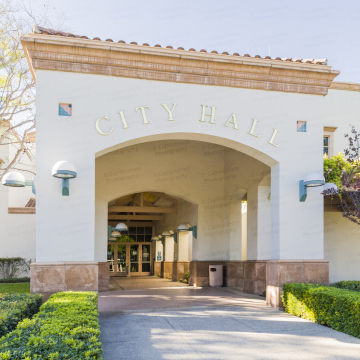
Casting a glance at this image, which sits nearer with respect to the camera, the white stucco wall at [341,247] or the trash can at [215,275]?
the white stucco wall at [341,247]

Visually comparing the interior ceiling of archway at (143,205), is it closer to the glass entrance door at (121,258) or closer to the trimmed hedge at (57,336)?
the glass entrance door at (121,258)

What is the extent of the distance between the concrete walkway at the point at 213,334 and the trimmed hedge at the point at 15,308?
1302 mm

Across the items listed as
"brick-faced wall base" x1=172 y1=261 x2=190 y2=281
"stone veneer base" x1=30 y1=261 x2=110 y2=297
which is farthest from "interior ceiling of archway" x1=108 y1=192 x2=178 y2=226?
"stone veneer base" x1=30 y1=261 x2=110 y2=297

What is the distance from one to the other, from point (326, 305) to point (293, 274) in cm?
172

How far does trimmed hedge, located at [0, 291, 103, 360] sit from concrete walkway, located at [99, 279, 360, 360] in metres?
0.80

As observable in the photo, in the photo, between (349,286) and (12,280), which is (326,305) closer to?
(349,286)

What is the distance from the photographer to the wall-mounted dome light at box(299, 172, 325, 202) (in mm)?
8844

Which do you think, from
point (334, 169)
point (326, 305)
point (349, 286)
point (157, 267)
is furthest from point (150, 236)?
point (326, 305)

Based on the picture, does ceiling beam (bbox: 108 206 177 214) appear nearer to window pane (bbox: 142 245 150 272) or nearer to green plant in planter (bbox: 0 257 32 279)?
green plant in planter (bbox: 0 257 32 279)

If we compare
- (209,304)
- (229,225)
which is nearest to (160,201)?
(229,225)

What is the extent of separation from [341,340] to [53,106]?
277 inches

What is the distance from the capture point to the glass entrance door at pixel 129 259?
2389cm

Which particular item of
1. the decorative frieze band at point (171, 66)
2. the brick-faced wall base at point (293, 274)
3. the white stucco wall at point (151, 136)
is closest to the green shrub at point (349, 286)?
the brick-faced wall base at point (293, 274)

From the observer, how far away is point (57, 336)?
14.2 ft
